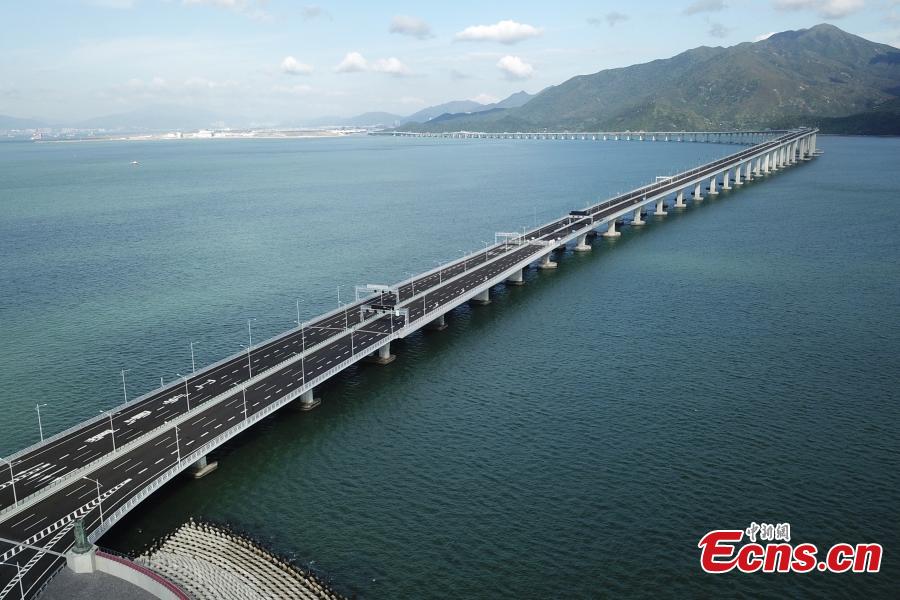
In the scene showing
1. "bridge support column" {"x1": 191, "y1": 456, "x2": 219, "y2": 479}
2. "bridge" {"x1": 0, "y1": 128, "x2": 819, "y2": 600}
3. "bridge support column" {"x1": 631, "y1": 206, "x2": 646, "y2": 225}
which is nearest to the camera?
"bridge" {"x1": 0, "y1": 128, "x2": 819, "y2": 600}

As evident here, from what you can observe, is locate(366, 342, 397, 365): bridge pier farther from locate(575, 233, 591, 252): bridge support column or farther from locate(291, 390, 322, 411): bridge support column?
locate(575, 233, 591, 252): bridge support column

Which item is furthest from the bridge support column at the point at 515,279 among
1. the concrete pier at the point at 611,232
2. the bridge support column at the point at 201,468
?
the bridge support column at the point at 201,468

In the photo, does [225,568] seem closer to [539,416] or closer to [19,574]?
[19,574]

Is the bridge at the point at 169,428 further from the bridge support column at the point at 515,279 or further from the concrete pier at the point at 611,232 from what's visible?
the concrete pier at the point at 611,232

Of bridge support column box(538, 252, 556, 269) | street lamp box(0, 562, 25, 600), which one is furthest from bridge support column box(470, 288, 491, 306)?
street lamp box(0, 562, 25, 600)

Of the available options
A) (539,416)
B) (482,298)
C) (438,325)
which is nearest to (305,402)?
(539,416)
